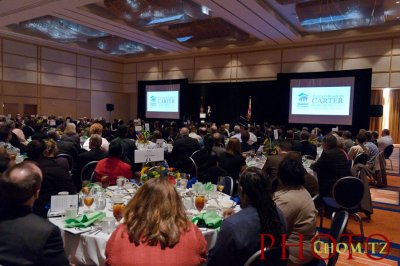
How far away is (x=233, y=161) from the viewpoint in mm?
A: 4727

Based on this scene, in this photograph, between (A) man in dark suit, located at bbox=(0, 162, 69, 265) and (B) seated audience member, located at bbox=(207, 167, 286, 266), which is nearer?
(A) man in dark suit, located at bbox=(0, 162, 69, 265)

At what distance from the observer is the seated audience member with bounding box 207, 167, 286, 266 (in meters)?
1.77

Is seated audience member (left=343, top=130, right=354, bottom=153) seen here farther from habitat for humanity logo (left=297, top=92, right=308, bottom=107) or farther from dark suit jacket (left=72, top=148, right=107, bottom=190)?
dark suit jacket (left=72, top=148, right=107, bottom=190)

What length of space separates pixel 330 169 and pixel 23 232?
4.24 meters

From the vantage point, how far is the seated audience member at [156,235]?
1.47 meters

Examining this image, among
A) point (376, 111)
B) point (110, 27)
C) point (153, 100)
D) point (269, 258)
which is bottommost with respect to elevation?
point (269, 258)

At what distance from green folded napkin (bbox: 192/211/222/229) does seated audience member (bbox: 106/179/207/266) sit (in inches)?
27.3

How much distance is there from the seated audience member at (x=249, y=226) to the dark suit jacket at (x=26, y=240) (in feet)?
2.91

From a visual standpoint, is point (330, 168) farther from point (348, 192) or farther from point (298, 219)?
point (298, 219)

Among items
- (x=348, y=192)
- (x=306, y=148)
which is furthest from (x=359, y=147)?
(x=348, y=192)

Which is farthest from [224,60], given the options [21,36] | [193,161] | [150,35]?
[193,161]

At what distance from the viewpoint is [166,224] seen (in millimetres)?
1543

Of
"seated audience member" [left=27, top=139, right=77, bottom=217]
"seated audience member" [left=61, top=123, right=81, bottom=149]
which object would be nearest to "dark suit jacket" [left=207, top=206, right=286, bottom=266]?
"seated audience member" [left=27, top=139, right=77, bottom=217]

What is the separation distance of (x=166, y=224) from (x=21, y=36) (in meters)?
14.7
